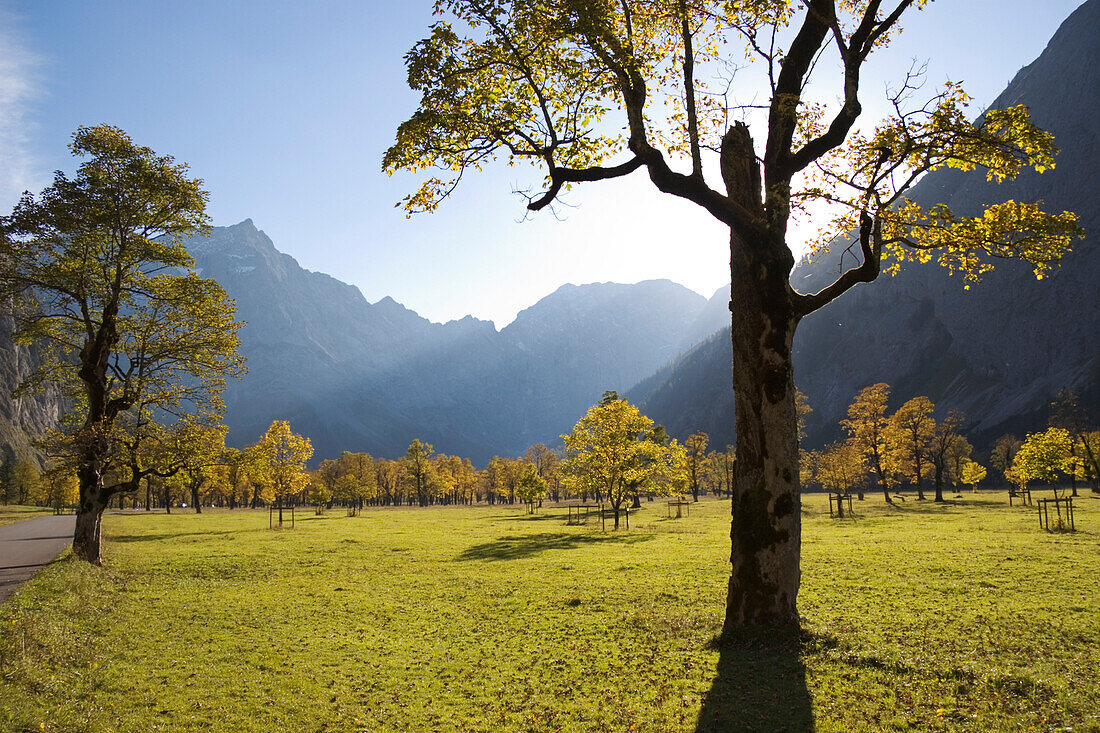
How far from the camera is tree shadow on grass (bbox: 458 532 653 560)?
28220 mm

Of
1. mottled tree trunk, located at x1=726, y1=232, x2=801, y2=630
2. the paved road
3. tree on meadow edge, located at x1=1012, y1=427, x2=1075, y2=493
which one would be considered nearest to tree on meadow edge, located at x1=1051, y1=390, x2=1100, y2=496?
tree on meadow edge, located at x1=1012, y1=427, x2=1075, y2=493

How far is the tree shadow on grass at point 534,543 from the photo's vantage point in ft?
92.6

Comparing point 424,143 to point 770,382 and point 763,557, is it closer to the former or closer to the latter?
point 770,382

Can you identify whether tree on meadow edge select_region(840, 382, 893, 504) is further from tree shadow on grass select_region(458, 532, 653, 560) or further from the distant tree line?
tree shadow on grass select_region(458, 532, 653, 560)

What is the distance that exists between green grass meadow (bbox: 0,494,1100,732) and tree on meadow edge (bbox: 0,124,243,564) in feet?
16.0

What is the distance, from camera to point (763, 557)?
34.2 ft

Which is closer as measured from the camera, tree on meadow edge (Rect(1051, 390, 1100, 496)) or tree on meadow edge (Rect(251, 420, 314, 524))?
tree on meadow edge (Rect(251, 420, 314, 524))

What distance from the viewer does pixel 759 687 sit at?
841 centimetres

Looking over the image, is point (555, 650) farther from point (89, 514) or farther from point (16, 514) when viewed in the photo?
point (16, 514)

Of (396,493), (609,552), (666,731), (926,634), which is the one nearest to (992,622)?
(926,634)

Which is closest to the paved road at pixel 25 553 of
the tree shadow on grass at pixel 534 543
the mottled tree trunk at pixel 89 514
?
the mottled tree trunk at pixel 89 514

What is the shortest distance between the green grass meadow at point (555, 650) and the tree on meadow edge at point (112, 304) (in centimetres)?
489

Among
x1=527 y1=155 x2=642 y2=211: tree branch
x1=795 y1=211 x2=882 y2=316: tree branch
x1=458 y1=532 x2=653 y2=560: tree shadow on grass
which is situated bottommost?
x1=458 y1=532 x2=653 y2=560: tree shadow on grass

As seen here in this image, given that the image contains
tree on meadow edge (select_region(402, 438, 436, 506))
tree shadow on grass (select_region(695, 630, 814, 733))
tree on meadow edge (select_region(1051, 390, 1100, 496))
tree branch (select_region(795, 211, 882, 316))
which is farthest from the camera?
tree on meadow edge (select_region(402, 438, 436, 506))
